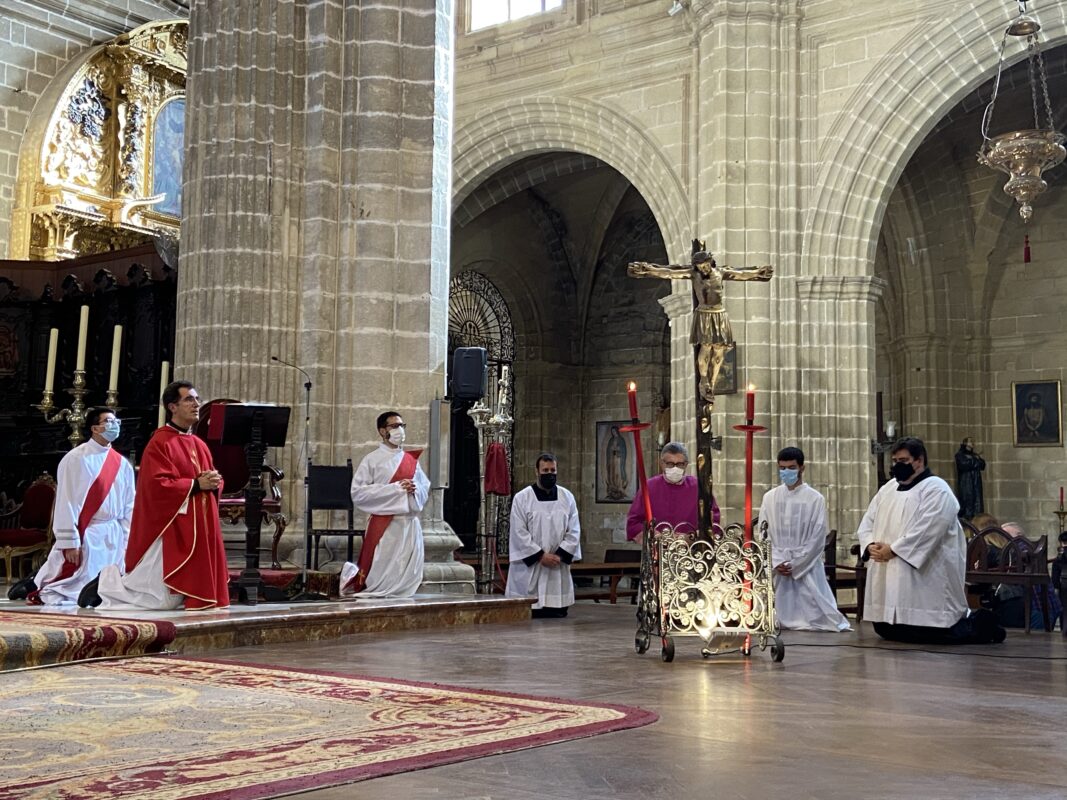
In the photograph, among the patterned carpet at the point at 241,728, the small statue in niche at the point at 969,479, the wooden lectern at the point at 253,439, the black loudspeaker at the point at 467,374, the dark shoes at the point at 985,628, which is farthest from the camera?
the small statue in niche at the point at 969,479

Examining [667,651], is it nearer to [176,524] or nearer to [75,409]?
[176,524]

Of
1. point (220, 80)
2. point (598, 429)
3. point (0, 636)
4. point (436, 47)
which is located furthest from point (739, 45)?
point (0, 636)

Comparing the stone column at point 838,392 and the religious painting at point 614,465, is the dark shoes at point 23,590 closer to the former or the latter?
the stone column at point 838,392

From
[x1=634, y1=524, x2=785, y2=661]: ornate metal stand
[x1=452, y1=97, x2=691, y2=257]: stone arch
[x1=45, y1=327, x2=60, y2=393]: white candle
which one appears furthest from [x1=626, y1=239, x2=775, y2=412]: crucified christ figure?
[x1=452, y1=97, x2=691, y2=257]: stone arch

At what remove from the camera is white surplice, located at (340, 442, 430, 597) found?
8.99 m

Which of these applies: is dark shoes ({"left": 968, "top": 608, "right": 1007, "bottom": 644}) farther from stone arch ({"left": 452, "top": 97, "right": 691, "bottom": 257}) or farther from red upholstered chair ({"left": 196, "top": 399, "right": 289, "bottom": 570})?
stone arch ({"left": 452, "top": 97, "right": 691, "bottom": 257})

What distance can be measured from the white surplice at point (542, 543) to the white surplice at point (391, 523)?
1711 mm

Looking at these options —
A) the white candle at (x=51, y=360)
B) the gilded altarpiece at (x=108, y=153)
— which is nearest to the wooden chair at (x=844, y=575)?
the white candle at (x=51, y=360)

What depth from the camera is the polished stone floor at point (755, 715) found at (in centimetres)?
338

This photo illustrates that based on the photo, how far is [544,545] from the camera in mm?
10758

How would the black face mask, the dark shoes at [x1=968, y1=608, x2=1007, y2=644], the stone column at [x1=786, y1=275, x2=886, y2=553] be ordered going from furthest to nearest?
→ the stone column at [x1=786, y1=275, x2=886, y2=553] → the black face mask → the dark shoes at [x1=968, y1=608, x2=1007, y2=644]

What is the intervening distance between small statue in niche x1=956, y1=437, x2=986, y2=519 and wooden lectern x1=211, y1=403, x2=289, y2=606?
13732 mm

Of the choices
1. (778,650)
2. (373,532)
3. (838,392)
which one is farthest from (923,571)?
(838,392)

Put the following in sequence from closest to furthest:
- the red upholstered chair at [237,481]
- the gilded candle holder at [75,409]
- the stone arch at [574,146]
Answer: the red upholstered chair at [237,481], the gilded candle holder at [75,409], the stone arch at [574,146]
